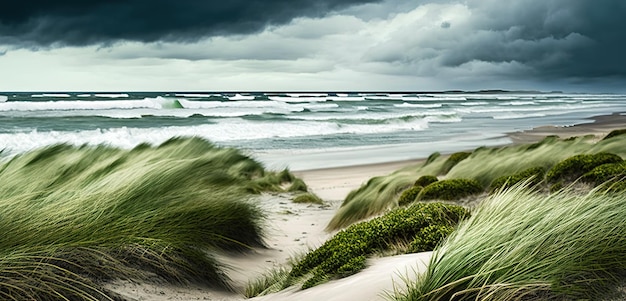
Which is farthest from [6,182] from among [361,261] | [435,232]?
[435,232]

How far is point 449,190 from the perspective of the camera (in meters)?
→ 7.40

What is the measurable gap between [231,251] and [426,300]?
11.4 ft

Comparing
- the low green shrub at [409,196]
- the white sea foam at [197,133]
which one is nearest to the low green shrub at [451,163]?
the low green shrub at [409,196]

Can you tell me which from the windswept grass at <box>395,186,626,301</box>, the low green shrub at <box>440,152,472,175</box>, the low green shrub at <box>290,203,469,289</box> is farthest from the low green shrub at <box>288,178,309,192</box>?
the windswept grass at <box>395,186,626,301</box>

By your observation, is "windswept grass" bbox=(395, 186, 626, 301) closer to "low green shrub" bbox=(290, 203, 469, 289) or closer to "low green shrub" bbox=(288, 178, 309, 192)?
→ "low green shrub" bbox=(290, 203, 469, 289)

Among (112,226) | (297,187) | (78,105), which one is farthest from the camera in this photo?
(78,105)

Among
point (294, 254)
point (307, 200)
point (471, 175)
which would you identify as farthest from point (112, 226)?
point (307, 200)

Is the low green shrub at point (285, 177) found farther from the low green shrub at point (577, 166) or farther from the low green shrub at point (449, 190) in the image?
the low green shrub at point (577, 166)

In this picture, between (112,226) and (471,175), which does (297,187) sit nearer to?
(471,175)

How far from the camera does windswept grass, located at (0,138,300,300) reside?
3.82 metres

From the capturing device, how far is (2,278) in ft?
11.8

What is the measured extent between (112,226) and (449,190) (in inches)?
175

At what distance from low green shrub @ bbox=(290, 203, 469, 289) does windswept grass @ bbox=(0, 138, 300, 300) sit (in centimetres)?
99

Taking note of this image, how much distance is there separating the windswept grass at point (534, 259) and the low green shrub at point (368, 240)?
114 centimetres
